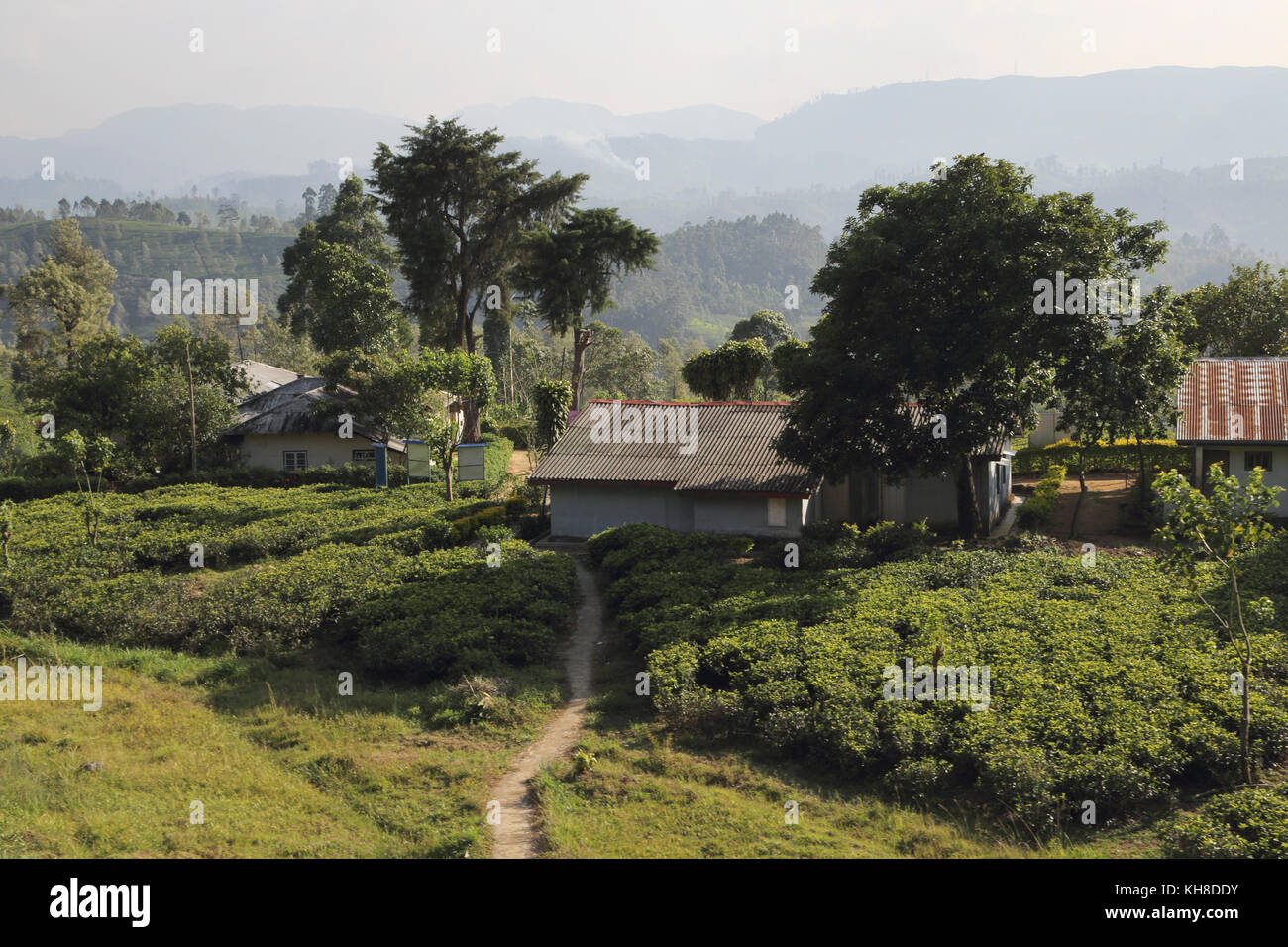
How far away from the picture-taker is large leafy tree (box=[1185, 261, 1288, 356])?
41.8 m

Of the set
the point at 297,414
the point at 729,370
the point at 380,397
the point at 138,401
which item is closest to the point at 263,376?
the point at 297,414

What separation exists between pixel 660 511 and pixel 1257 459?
18892 mm

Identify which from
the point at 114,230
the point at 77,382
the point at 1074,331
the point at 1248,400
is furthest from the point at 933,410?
the point at 114,230

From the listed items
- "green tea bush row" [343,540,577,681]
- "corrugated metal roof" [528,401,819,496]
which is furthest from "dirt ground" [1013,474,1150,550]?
"green tea bush row" [343,540,577,681]

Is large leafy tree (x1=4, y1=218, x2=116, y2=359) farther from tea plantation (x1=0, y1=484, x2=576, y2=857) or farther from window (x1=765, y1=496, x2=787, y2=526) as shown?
window (x1=765, y1=496, x2=787, y2=526)

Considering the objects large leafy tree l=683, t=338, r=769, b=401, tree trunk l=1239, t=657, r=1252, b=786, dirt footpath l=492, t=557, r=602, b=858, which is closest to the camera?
dirt footpath l=492, t=557, r=602, b=858

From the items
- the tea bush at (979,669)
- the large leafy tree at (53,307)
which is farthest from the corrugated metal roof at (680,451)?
the large leafy tree at (53,307)

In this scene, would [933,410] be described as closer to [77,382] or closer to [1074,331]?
[1074,331]

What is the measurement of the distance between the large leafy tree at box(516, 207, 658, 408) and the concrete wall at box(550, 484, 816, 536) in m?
18.1

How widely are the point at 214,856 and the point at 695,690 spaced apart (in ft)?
26.8

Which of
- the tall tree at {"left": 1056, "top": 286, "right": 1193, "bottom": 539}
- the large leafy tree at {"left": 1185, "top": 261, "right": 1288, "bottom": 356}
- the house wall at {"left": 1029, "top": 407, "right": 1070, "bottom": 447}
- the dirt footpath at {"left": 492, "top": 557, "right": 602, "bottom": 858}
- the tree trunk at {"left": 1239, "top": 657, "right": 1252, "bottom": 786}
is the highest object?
the large leafy tree at {"left": 1185, "top": 261, "right": 1288, "bottom": 356}

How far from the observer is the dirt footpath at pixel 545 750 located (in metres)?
12.0

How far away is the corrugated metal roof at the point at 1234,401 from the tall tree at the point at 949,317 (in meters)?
6.60

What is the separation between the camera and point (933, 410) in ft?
86.7
